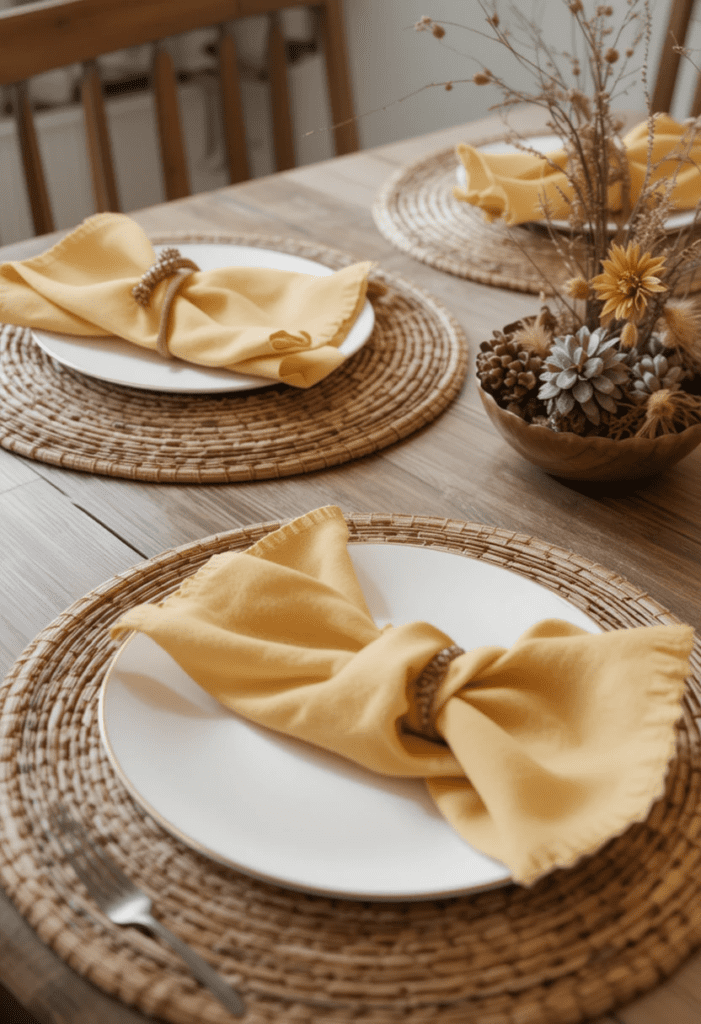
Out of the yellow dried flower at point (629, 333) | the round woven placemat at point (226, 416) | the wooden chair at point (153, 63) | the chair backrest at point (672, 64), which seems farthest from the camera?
the chair backrest at point (672, 64)

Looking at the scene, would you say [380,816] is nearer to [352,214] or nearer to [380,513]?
[380,513]

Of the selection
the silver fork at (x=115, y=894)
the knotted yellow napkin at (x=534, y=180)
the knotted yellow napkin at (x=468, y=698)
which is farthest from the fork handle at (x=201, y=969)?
the knotted yellow napkin at (x=534, y=180)

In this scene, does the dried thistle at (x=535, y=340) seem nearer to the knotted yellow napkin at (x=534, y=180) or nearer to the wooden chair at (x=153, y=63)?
the knotted yellow napkin at (x=534, y=180)

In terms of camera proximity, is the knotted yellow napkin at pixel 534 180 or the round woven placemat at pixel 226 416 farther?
the knotted yellow napkin at pixel 534 180

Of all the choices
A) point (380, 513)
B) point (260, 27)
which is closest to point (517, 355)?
point (380, 513)

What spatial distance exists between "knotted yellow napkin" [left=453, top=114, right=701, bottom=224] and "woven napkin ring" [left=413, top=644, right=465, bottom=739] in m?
0.72

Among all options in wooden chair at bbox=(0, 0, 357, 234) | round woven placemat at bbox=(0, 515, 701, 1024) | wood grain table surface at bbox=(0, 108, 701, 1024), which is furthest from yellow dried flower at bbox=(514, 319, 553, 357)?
wooden chair at bbox=(0, 0, 357, 234)

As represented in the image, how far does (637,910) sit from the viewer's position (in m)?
0.48

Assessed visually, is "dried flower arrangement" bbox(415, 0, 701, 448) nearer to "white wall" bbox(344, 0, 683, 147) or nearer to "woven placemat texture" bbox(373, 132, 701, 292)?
"woven placemat texture" bbox(373, 132, 701, 292)

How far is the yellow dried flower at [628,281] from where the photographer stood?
0.71 metres

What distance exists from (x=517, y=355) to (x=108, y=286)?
42cm

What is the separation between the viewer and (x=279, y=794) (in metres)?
0.52

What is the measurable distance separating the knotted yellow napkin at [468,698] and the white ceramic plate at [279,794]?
1 cm

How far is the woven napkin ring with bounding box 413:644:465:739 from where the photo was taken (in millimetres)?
529
